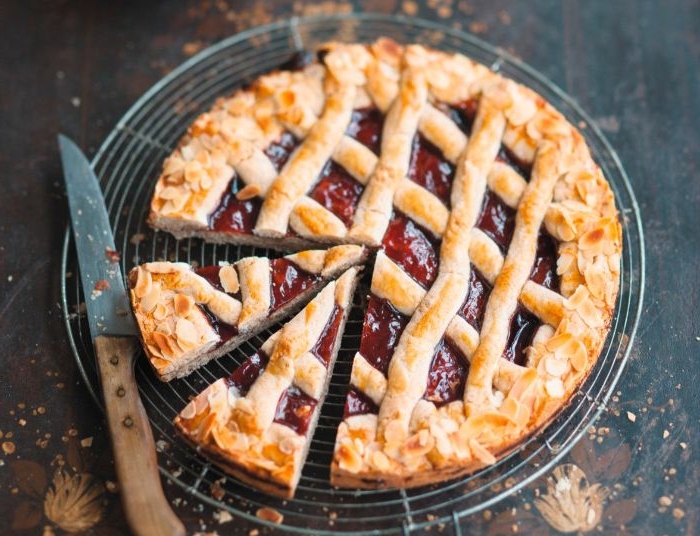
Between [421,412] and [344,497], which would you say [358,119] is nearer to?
[421,412]

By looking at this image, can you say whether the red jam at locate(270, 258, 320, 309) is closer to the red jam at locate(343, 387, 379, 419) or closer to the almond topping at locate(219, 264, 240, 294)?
the almond topping at locate(219, 264, 240, 294)

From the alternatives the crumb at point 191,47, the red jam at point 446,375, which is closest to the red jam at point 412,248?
Result: the red jam at point 446,375

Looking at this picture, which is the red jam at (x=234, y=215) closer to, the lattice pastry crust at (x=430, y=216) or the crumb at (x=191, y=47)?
the lattice pastry crust at (x=430, y=216)

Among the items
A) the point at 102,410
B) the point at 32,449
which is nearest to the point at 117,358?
the point at 102,410

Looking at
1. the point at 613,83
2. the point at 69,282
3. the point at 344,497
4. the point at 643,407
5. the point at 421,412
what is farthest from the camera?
the point at 613,83

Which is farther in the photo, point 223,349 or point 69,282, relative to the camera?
point 69,282

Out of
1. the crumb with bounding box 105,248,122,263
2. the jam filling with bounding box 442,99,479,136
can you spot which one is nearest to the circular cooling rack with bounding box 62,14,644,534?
the crumb with bounding box 105,248,122,263

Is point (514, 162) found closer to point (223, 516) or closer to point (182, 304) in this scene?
point (182, 304)
